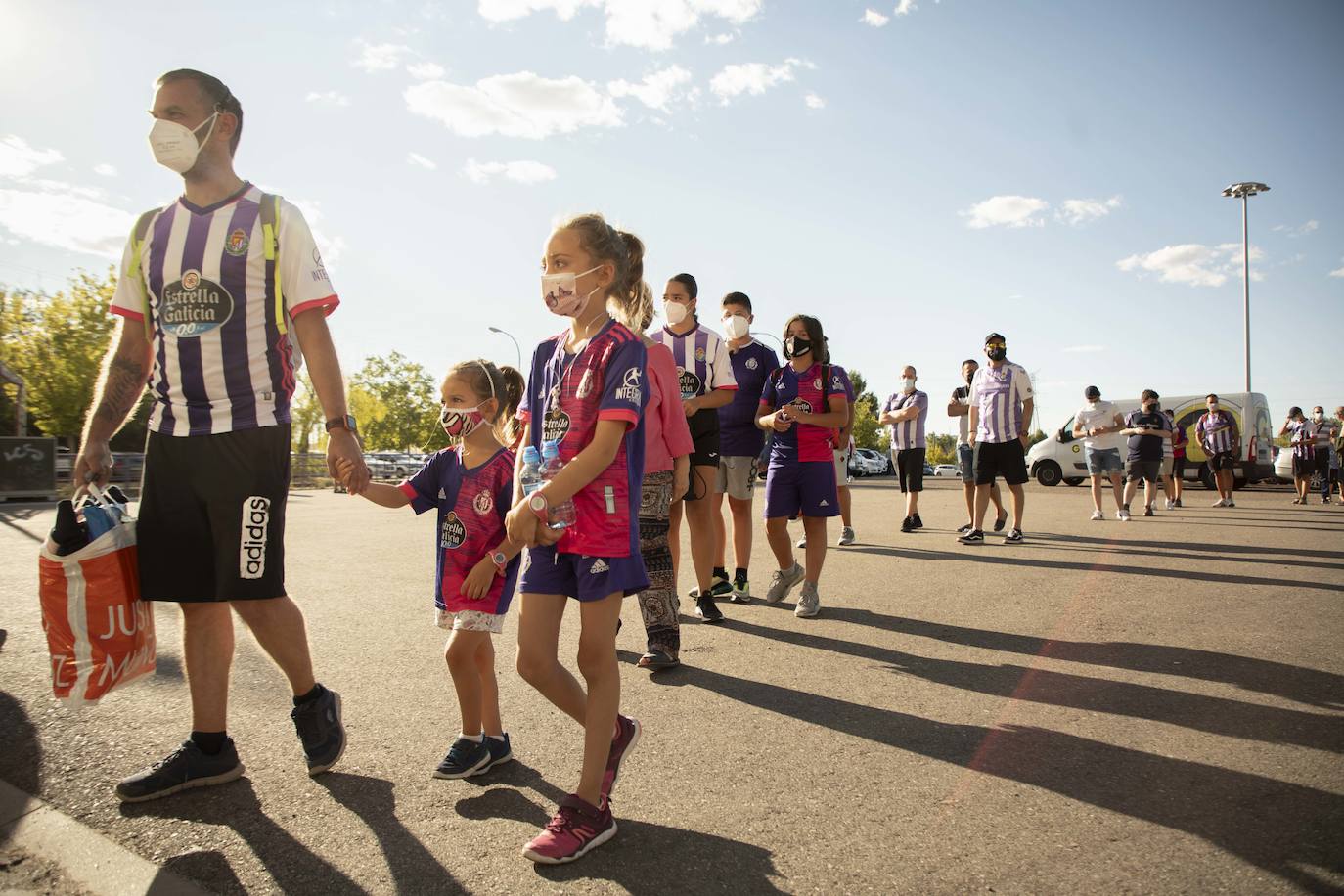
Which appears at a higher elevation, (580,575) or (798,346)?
(798,346)

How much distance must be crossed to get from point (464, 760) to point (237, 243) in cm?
189

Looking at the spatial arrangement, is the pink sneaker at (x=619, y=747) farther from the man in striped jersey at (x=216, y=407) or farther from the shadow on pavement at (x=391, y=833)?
the man in striped jersey at (x=216, y=407)

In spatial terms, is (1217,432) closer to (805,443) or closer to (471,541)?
(805,443)

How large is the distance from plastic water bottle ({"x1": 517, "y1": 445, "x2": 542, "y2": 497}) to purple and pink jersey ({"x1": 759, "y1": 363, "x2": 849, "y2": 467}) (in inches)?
131

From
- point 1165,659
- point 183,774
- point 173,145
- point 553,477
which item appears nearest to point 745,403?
point 1165,659

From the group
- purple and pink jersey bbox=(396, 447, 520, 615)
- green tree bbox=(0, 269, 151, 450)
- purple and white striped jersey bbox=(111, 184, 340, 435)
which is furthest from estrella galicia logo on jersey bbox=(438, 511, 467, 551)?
green tree bbox=(0, 269, 151, 450)

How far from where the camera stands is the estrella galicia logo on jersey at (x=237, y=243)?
9.20 feet

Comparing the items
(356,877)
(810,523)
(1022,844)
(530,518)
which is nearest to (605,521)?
(530,518)

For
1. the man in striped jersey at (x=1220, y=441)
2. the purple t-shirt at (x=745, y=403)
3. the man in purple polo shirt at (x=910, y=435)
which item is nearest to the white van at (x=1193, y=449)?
the man in striped jersey at (x=1220, y=441)

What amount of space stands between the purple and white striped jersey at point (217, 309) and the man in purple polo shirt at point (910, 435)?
9.05 m

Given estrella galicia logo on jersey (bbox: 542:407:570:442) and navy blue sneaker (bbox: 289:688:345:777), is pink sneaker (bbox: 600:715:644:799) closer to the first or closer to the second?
estrella galicia logo on jersey (bbox: 542:407:570:442)

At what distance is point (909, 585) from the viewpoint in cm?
676

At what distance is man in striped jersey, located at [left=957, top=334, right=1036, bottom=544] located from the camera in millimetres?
9430

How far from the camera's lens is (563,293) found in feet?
8.65
